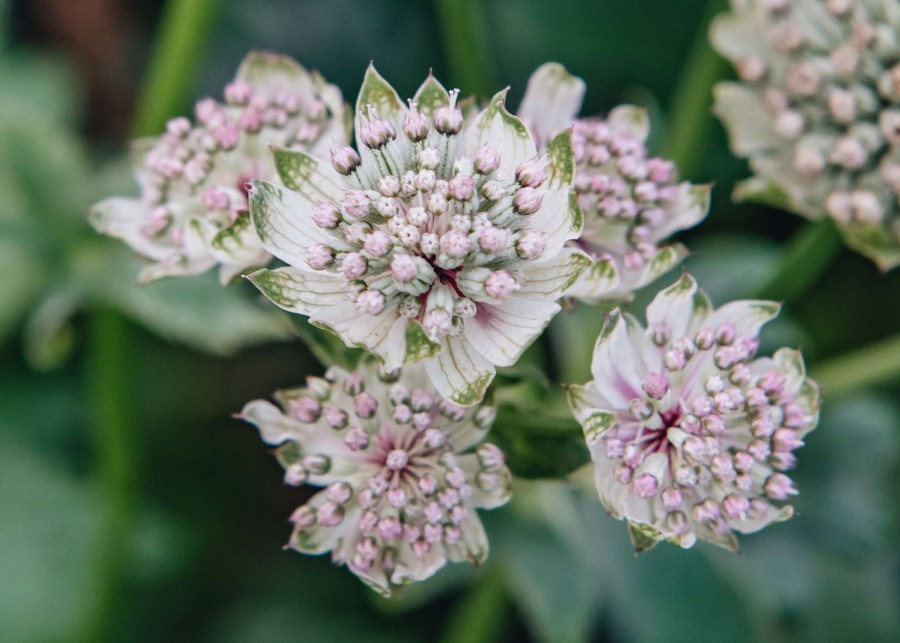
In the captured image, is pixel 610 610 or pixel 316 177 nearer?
pixel 316 177

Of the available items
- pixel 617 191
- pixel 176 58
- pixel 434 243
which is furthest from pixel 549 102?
pixel 176 58

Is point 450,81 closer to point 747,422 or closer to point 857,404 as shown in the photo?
point 857,404

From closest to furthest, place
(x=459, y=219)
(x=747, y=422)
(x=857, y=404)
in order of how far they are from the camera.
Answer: (x=459, y=219) < (x=747, y=422) < (x=857, y=404)

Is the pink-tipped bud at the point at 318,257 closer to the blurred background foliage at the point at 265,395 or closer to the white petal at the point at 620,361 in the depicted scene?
the white petal at the point at 620,361

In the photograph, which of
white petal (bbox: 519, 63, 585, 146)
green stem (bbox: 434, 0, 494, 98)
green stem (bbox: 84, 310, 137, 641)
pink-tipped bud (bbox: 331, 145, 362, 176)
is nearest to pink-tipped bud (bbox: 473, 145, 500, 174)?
pink-tipped bud (bbox: 331, 145, 362, 176)

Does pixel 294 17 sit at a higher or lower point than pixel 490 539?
higher

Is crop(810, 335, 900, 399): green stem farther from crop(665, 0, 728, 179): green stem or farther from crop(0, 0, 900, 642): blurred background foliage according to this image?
crop(665, 0, 728, 179): green stem

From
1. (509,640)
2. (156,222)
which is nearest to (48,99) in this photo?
(156,222)
